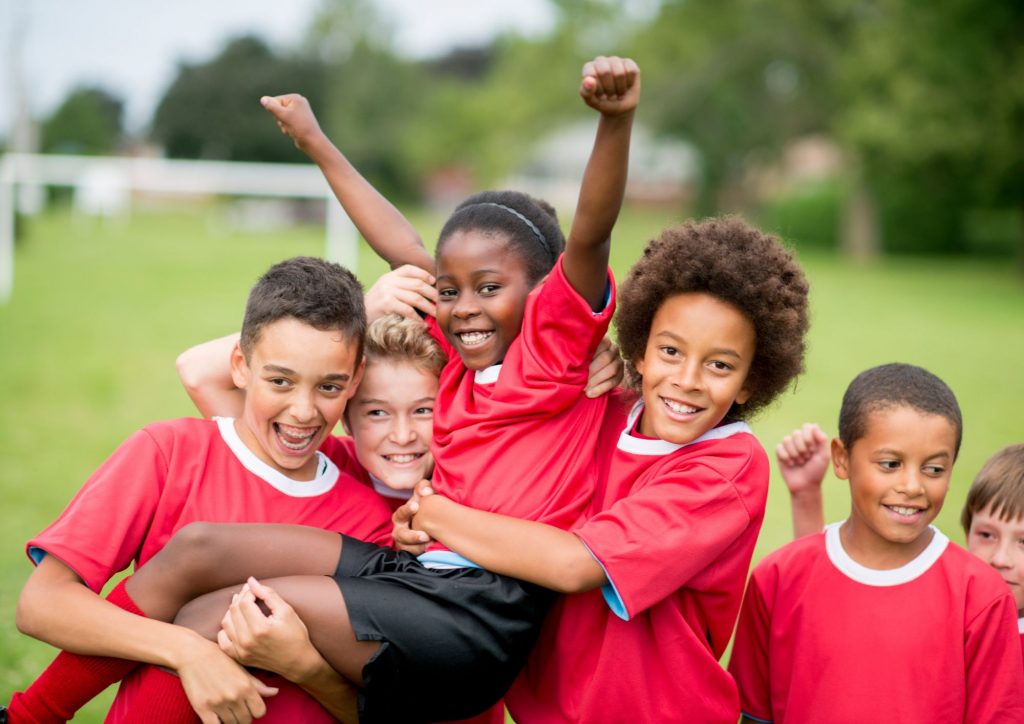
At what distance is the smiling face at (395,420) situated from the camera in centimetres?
288

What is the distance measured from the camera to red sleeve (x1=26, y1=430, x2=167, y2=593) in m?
2.45

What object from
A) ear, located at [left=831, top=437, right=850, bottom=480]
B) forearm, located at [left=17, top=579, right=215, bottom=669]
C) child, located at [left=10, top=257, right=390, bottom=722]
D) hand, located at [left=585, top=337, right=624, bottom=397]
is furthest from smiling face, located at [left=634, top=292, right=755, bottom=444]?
forearm, located at [left=17, top=579, right=215, bottom=669]

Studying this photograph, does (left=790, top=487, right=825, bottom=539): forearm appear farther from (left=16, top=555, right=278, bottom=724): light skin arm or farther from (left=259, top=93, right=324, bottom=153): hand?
(left=259, top=93, right=324, bottom=153): hand

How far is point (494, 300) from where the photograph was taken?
2.73 m

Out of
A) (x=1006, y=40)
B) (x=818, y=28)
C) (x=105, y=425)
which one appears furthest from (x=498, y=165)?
(x=105, y=425)

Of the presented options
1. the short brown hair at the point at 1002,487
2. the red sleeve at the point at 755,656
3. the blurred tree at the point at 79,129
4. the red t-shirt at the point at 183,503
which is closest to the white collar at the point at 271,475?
the red t-shirt at the point at 183,503

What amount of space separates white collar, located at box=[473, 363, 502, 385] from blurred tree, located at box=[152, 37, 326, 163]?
55619mm

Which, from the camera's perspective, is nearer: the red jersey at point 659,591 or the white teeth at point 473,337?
the red jersey at point 659,591

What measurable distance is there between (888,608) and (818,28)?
31887 mm

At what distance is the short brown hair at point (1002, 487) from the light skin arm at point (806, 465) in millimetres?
400

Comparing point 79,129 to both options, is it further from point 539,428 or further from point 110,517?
point 539,428

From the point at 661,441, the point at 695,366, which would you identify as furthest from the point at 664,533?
the point at 695,366

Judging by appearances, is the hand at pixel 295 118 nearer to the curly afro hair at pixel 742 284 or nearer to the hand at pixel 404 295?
the hand at pixel 404 295

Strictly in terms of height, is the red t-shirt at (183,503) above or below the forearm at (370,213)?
below
